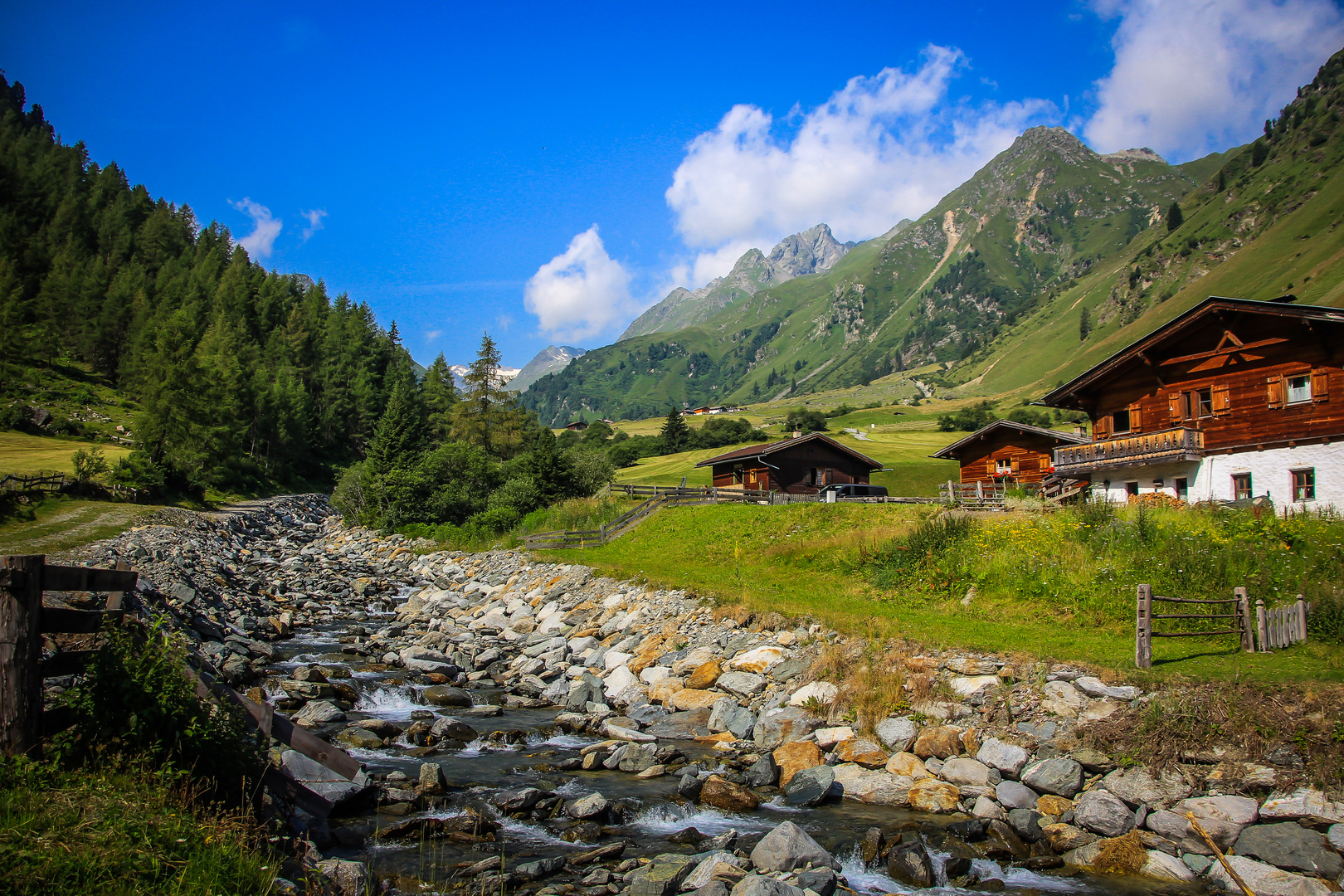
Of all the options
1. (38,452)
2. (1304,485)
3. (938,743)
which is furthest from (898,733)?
(38,452)

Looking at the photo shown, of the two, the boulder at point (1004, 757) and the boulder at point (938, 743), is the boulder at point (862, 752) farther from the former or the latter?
the boulder at point (1004, 757)

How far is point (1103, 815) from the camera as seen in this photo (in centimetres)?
1026

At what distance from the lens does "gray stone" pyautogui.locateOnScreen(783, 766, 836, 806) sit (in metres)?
11.6

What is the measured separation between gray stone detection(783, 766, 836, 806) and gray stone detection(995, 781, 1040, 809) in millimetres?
2746

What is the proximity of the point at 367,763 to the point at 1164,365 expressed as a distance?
3889 cm

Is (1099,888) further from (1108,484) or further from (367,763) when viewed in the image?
(1108,484)

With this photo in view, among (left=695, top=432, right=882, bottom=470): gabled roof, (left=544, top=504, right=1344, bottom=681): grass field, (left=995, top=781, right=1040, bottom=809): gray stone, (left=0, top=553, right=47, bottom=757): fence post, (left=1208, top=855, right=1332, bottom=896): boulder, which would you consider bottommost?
(left=1208, top=855, right=1332, bottom=896): boulder

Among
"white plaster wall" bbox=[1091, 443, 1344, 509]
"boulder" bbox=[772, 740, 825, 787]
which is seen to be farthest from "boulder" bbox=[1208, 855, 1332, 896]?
"white plaster wall" bbox=[1091, 443, 1344, 509]

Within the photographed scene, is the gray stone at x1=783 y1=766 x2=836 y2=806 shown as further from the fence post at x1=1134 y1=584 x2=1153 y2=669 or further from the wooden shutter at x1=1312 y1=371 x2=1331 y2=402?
the wooden shutter at x1=1312 y1=371 x2=1331 y2=402

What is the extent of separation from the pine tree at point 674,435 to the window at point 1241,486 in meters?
95.8

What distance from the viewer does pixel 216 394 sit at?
6166 cm

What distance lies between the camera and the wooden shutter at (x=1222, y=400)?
30703 millimetres

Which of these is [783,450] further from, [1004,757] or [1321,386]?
[1004,757]

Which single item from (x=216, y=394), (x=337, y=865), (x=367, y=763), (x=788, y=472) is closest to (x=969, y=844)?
(x=337, y=865)
